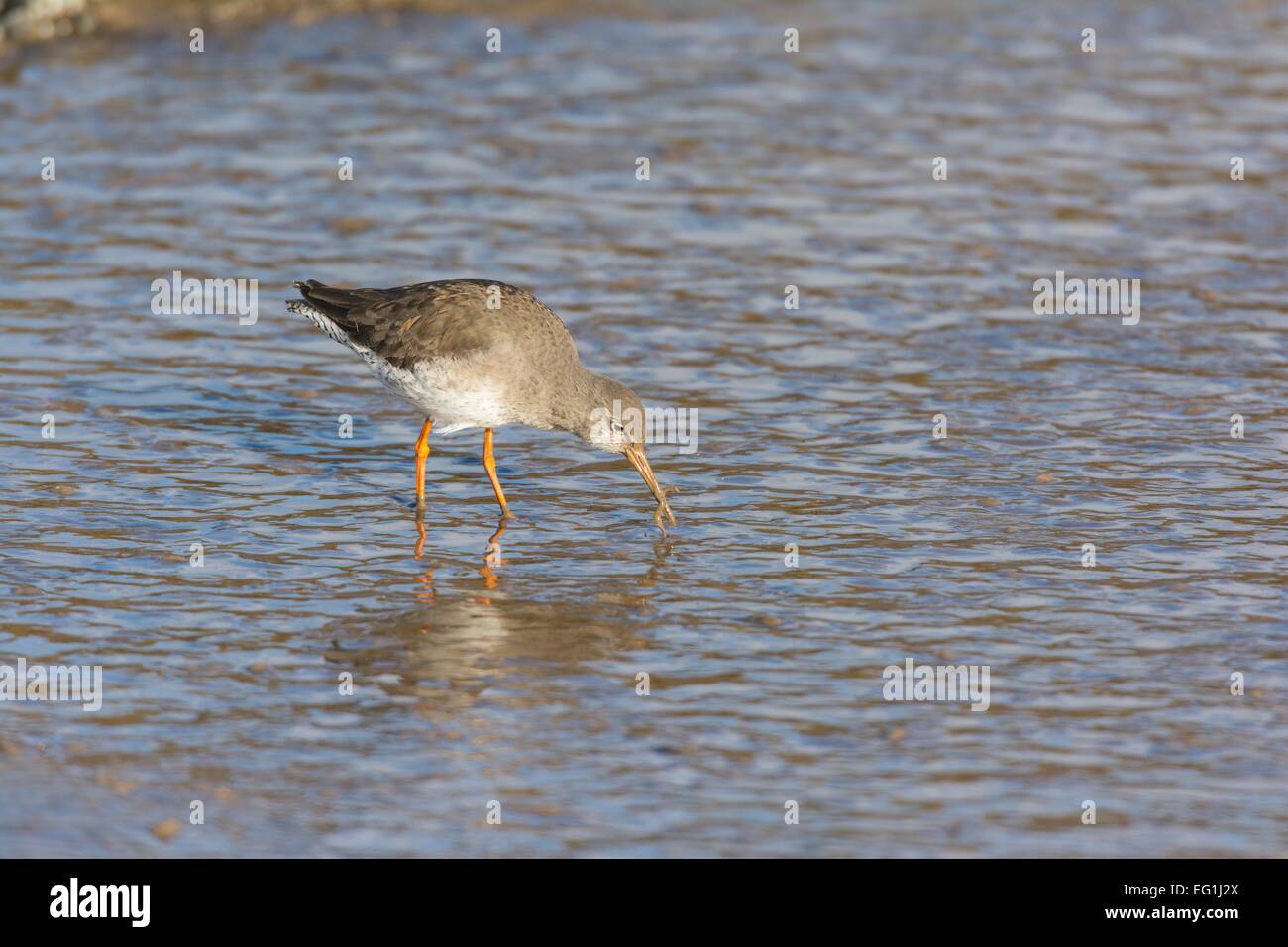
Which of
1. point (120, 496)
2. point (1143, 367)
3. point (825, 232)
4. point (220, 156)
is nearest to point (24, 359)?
point (120, 496)

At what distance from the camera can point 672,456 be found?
11.7 m

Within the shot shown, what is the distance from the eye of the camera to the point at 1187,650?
8953mm

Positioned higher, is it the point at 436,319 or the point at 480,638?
the point at 436,319

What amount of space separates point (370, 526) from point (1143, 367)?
5.53 metres

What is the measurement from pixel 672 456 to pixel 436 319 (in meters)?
1.86

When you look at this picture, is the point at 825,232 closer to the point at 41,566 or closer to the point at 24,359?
the point at 24,359

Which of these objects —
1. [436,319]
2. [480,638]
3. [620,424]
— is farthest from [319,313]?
[480,638]

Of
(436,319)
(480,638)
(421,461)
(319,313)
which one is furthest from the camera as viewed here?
(319,313)

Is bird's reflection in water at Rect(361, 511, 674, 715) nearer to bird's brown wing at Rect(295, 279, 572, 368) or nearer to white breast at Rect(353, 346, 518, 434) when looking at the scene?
white breast at Rect(353, 346, 518, 434)

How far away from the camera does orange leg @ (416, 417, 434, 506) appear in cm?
1102

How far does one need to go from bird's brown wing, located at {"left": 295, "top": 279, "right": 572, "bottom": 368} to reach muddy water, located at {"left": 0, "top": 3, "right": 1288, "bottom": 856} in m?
0.96

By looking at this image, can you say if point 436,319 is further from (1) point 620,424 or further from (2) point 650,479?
(2) point 650,479

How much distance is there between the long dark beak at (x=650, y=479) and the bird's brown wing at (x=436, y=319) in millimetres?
736

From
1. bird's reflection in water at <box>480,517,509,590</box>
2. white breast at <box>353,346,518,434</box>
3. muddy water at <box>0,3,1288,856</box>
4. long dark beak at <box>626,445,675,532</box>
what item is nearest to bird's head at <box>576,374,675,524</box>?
long dark beak at <box>626,445,675,532</box>
